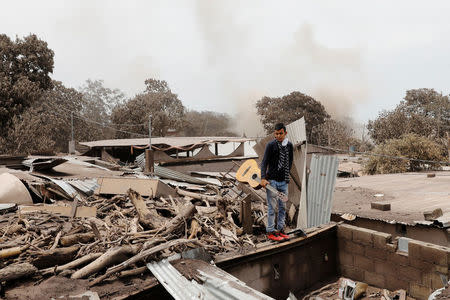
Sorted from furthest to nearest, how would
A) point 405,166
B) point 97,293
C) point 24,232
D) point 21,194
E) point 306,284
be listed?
point 405,166 < point 21,194 < point 306,284 < point 24,232 < point 97,293

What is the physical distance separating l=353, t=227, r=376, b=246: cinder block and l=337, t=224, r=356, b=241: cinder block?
10cm

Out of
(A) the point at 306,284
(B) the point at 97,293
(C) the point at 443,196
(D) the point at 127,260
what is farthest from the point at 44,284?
(C) the point at 443,196

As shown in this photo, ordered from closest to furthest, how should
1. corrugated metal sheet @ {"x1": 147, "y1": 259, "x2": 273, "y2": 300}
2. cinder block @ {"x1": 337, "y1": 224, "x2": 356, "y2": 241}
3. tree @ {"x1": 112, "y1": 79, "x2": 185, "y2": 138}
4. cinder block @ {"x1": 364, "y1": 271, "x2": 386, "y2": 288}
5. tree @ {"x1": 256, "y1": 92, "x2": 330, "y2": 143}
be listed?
corrugated metal sheet @ {"x1": 147, "y1": 259, "x2": 273, "y2": 300}
cinder block @ {"x1": 364, "y1": 271, "x2": 386, "y2": 288}
cinder block @ {"x1": 337, "y1": 224, "x2": 356, "y2": 241}
tree @ {"x1": 112, "y1": 79, "x2": 185, "y2": 138}
tree @ {"x1": 256, "y1": 92, "x2": 330, "y2": 143}

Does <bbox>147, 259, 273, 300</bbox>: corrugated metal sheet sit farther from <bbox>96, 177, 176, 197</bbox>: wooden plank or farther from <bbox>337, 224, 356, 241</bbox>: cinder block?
<bbox>337, 224, 356, 241</bbox>: cinder block

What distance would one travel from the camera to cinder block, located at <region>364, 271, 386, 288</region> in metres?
6.70

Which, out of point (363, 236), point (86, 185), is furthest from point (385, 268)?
point (86, 185)

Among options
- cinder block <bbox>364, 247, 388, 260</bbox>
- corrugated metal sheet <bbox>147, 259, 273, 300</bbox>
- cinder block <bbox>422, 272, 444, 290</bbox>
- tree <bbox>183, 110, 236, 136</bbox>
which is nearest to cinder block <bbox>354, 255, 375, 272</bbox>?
cinder block <bbox>364, 247, 388, 260</bbox>

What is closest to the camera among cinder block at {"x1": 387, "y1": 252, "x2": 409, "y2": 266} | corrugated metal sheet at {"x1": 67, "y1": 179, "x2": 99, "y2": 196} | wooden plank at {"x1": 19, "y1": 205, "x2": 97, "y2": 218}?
cinder block at {"x1": 387, "y1": 252, "x2": 409, "y2": 266}

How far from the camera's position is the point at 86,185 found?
29.6 feet

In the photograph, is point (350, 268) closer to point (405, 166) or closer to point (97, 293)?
point (97, 293)

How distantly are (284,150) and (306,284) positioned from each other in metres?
3.13

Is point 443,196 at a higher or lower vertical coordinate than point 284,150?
lower

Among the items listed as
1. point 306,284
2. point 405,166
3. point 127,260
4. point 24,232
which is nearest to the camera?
point 127,260

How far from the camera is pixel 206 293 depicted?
3.97 metres
